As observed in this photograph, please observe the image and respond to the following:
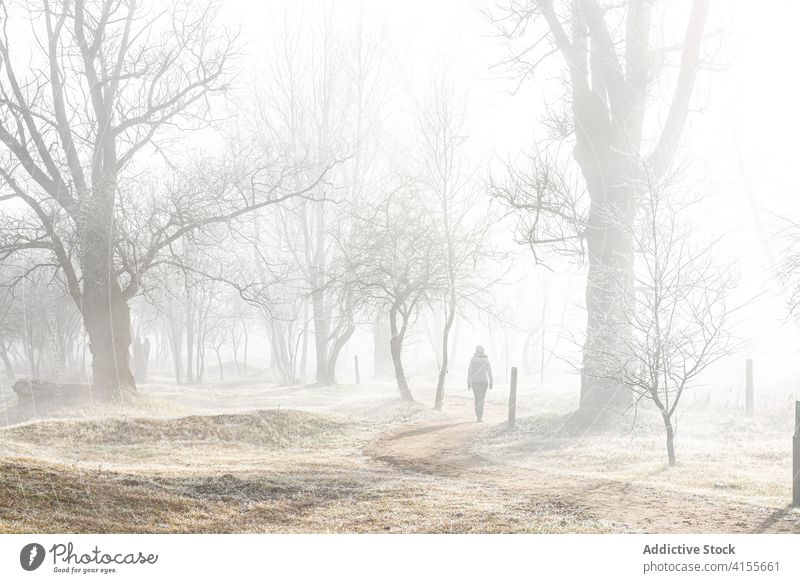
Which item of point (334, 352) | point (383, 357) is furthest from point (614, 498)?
point (383, 357)

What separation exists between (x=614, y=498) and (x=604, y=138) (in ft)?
27.0

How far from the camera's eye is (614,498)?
317 inches

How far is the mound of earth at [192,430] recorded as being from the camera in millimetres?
12156

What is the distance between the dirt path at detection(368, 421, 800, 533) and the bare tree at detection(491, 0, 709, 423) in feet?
11.0

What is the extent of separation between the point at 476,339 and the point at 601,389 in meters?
71.3

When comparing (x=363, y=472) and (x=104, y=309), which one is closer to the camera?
(x=363, y=472)

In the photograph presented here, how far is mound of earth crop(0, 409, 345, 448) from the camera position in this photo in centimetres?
1216

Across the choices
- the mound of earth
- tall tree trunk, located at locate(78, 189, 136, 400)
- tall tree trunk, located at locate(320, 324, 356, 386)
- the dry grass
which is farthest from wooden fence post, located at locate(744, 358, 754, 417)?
tall tree trunk, located at locate(78, 189, 136, 400)

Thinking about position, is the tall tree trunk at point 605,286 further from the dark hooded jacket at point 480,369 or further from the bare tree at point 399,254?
the bare tree at point 399,254

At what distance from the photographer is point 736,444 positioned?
11938mm

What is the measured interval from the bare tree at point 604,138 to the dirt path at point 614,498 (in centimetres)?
335

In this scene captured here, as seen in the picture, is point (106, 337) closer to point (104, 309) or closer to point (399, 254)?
point (104, 309)

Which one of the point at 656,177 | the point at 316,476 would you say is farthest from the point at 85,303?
the point at 656,177

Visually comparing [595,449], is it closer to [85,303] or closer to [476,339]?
[85,303]
